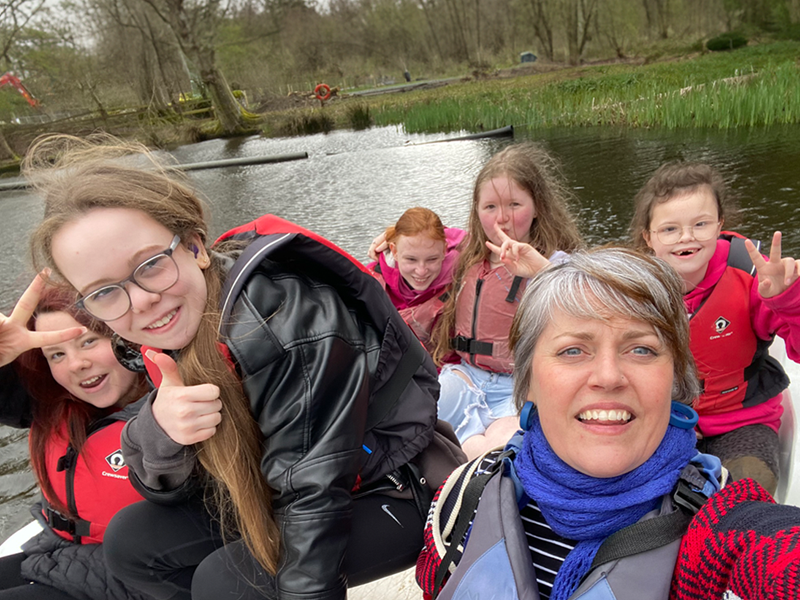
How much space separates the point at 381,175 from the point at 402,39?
1320 inches

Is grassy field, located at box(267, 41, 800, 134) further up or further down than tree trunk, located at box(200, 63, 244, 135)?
further down

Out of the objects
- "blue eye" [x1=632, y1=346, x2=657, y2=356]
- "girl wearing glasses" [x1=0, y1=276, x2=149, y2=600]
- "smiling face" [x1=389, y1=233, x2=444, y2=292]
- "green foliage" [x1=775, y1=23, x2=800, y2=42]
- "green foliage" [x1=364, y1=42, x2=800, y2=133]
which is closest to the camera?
"blue eye" [x1=632, y1=346, x2=657, y2=356]

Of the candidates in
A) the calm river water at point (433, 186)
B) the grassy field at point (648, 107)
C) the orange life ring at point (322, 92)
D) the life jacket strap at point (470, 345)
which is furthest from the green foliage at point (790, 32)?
the life jacket strap at point (470, 345)

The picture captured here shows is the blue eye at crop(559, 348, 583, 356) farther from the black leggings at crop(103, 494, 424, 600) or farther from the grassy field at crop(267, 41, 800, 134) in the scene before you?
the grassy field at crop(267, 41, 800, 134)

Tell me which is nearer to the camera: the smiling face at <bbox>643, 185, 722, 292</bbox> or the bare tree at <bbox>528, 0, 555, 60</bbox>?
the smiling face at <bbox>643, 185, 722, 292</bbox>

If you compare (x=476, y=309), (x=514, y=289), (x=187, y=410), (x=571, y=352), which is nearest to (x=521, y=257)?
(x=514, y=289)

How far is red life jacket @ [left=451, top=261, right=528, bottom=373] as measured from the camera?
7.72 ft

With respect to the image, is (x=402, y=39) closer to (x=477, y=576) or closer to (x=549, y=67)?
(x=549, y=67)

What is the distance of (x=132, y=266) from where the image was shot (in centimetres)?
120

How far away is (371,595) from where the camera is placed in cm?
174

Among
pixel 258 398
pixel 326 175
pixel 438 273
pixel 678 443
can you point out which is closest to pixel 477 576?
pixel 678 443

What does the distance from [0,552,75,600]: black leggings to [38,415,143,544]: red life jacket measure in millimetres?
140

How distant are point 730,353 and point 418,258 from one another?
1.34 metres

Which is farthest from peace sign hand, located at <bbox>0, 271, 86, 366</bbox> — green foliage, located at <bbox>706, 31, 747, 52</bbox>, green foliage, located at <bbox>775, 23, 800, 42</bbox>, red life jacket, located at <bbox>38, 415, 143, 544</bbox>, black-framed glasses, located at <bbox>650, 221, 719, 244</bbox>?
green foliage, located at <bbox>775, 23, 800, 42</bbox>
